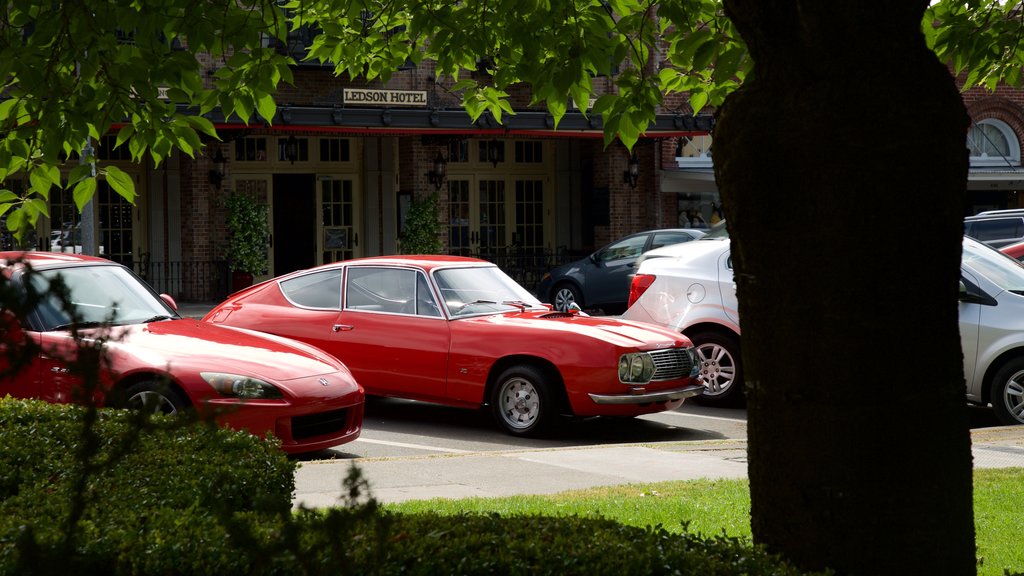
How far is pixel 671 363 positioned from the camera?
10.8 metres

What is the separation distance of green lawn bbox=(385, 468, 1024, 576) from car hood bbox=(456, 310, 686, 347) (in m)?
2.63

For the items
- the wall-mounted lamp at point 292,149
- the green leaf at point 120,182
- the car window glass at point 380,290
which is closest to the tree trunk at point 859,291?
the green leaf at point 120,182

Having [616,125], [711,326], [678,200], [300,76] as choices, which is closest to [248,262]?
[300,76]

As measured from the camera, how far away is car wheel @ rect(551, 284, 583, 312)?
24734mm

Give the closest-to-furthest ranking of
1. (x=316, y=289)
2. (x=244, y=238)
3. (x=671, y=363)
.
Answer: (x=671, y=363)
(x=316, y=289)
(x=244, y=238)

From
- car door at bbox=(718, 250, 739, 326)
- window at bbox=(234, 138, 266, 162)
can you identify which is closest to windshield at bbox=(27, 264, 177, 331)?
car door at bbox=(718, 250, 739, 326)

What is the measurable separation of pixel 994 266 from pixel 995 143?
29.0 meters

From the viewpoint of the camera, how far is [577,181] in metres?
34.2

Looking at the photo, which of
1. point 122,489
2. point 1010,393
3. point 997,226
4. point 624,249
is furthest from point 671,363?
point 624,249

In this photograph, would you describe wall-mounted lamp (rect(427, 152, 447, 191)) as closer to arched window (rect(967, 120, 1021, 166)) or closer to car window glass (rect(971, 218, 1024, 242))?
car window glass (rect(971, 218, 1024, 242))

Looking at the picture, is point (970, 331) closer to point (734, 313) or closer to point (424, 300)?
point (734, 313)

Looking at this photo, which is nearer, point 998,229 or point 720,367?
point 720,367

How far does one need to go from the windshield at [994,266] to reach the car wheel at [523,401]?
4.19 m

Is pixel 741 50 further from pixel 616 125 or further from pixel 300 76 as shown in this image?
pixel 300 76
